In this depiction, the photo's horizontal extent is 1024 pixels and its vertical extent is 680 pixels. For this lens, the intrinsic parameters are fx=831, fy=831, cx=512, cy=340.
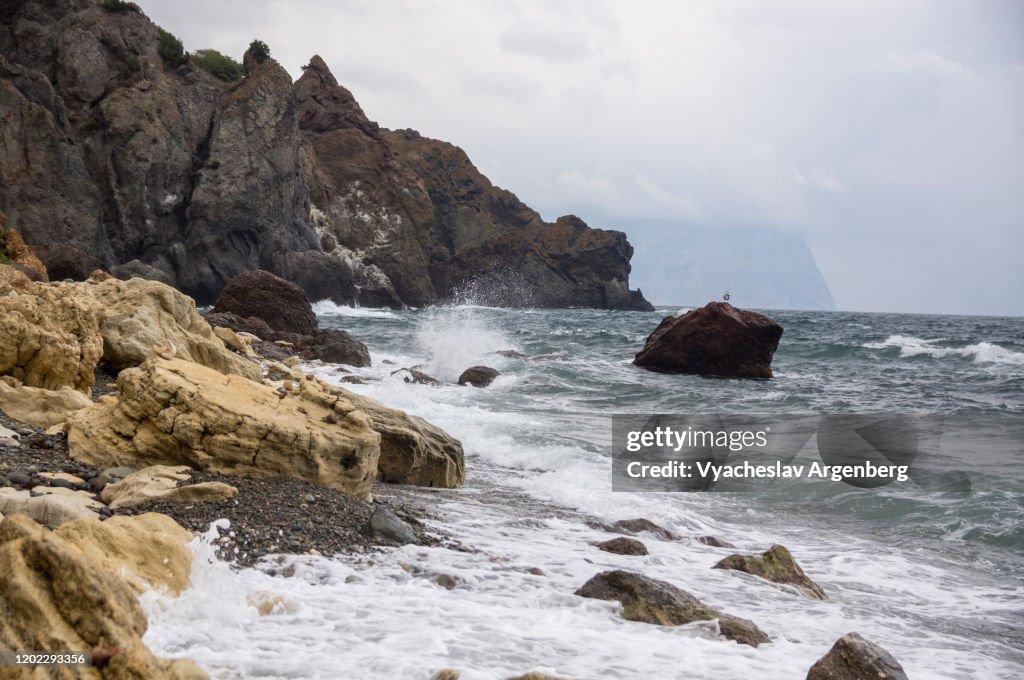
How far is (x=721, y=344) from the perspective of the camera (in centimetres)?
2288

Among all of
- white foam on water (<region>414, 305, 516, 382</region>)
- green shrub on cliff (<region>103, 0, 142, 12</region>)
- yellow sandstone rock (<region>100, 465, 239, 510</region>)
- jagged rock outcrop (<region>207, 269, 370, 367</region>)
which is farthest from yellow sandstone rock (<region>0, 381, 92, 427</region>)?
green shrub on cliff (<region>103, 0, 142, 12</region>)

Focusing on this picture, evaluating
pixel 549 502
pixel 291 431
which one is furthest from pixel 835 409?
pixel 291 431

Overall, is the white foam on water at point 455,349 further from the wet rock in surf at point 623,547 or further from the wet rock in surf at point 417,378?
the wet rock in surf at point 623,547

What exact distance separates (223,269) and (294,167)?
1000 cm

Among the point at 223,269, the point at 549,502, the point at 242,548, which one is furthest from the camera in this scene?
the point at 223,269

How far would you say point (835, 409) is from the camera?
17531mm

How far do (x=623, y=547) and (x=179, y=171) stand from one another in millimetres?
42663

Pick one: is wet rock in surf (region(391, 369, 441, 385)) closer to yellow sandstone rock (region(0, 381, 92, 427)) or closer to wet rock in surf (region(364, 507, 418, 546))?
yellow sandstone rock (region(0, 381, 92, 427))

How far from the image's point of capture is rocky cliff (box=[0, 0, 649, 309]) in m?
36.3

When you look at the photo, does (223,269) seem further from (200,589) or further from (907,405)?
(200,589)

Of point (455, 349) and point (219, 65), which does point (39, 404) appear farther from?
point (219, 65)

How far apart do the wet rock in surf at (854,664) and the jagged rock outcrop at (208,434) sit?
12.2 ft

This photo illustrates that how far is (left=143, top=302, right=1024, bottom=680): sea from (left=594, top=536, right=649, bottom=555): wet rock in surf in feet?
0.52

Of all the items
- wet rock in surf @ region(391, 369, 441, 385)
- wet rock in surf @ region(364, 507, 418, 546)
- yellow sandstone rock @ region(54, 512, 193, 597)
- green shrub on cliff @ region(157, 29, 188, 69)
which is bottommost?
wet rock in surf @ region(364, 507, 418, 546)
